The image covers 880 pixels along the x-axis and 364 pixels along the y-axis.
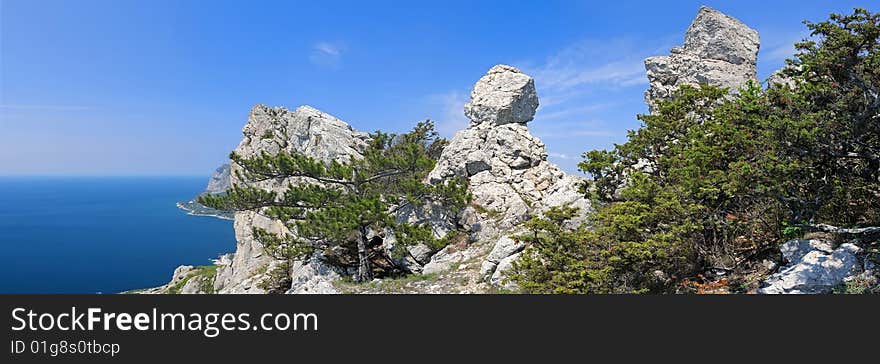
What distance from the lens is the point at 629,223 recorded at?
8242 millimetres

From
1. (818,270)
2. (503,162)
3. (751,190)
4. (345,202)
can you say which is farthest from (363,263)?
(818,270)

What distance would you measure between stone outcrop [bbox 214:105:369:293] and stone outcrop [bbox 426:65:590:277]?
674 centimetres

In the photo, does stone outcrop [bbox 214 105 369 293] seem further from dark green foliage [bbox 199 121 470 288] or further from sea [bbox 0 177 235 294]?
sea [bbox 0 177 235 294]

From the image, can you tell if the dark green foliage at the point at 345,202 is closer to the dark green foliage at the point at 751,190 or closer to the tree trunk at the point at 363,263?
the tree trunk at the point at 363,263

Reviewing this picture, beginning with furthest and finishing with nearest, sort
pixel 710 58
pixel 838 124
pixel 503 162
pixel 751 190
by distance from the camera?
pixel 710 58 < pixel 503 162 < pixel 751 190 < pixel 838 124

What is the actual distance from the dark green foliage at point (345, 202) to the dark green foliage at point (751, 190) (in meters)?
7.55

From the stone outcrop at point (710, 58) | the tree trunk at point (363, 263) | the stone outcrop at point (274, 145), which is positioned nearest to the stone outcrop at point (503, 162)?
the tree trunk at point (363, 263)

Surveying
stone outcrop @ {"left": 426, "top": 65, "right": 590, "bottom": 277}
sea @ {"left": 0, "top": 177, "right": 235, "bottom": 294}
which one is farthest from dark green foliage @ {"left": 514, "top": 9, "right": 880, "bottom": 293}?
sea @ {"left": 0, "top": 177, "right": 235, "bottom": 294}

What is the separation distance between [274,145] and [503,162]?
1981 centimetres

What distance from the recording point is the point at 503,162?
19.5 meters

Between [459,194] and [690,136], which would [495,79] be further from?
[690,136]

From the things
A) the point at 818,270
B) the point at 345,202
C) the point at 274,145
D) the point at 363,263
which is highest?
the point at 274,145

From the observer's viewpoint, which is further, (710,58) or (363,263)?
(710,58)

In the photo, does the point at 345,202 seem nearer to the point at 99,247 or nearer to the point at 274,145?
the point at 274,145
